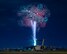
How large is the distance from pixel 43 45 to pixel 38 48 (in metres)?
5.30

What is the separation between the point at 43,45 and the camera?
152m

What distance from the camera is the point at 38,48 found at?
14738 centimetres
